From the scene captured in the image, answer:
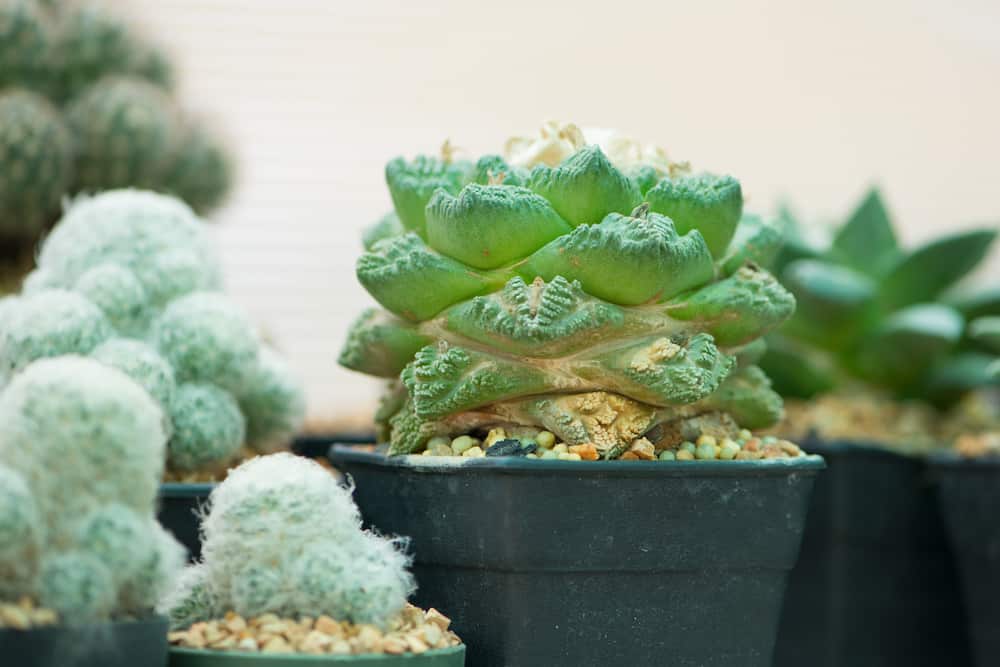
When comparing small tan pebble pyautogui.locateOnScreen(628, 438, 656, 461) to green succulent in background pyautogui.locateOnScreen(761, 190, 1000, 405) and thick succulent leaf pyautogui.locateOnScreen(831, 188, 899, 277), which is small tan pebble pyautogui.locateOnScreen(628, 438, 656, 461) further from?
thick succulent leaf pyautogui.locateOnScreen(831, 188, 899, 277)

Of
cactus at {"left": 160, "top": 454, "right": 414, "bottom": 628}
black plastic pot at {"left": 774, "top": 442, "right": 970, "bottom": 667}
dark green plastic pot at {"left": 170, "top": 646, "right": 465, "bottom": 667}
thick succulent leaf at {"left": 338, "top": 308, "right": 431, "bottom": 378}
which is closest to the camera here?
dark green plastic pot at {"left": 170, "top": 646, "right": 465, "bottom": 667}

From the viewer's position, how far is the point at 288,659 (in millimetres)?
1665

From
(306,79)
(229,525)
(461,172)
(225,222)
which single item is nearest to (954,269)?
(461,172)

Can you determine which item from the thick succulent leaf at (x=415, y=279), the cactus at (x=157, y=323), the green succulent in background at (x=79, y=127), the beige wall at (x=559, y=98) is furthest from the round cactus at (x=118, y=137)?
the thick succulent leaf at (x=415, y=279)

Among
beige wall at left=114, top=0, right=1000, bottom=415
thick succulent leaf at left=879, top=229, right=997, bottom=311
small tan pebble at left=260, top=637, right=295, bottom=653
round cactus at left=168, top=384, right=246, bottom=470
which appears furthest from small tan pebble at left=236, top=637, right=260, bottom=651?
beige wall at left=114, top=0, right=1000, bottom=415

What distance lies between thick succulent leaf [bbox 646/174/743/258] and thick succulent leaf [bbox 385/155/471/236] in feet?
1.18

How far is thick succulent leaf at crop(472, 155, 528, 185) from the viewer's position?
2164 mm

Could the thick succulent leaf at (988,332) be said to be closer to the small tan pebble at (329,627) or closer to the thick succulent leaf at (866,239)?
the thick succulent leaf at (866,239)

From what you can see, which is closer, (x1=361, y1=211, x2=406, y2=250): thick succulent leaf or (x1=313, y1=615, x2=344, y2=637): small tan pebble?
(x1=313, y1=615, x2=344, y2=637): small tan pebble

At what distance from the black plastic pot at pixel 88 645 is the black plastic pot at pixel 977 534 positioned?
7.01ft

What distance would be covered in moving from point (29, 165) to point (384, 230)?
1.91m

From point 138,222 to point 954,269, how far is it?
2219mm

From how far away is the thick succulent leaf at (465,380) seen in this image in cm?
207

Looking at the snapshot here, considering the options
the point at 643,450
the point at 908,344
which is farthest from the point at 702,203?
the point at 908,344
